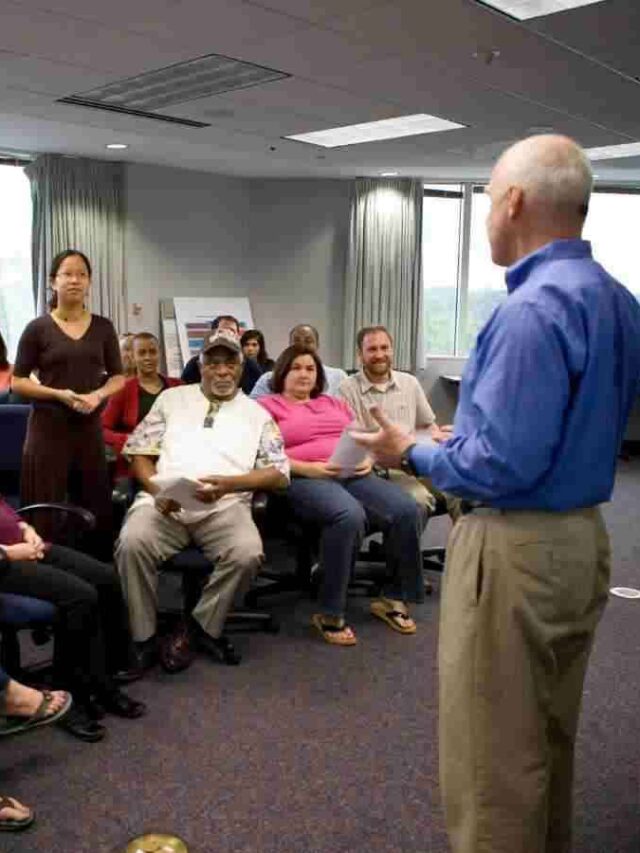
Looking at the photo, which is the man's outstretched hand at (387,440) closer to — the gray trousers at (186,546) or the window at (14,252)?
the gray trousers at (186,546)

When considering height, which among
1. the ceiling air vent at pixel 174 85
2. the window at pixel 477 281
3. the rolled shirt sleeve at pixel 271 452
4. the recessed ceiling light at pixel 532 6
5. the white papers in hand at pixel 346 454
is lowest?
the rolled shirt sleeve at pixel 271 452

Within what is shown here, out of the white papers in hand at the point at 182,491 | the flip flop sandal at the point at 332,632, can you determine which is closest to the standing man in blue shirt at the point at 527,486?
the white papers in hand at the point at 182,491

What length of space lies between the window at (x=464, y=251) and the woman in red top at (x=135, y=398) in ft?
15.4

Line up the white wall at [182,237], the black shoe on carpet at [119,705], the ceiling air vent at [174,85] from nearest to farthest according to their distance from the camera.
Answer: the black shoe on carpet at [119,705]
the ceiling air vent at [174,85]
the white wall at [182,237]

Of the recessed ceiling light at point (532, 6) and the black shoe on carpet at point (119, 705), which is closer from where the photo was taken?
the black shoe on carpet at point (119, 705)

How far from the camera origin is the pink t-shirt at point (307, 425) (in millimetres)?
3475

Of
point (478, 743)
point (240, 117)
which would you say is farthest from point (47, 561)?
point (240, 117)

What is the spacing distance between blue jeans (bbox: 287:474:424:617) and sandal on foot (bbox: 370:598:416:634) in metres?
0.04

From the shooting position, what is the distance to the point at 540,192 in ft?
4.25

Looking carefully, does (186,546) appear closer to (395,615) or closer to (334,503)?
(334,503)

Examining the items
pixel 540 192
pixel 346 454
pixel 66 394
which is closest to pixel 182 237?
pixel 66 394

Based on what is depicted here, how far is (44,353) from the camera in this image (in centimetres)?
326

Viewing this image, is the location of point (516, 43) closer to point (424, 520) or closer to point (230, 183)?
point (424, 520)

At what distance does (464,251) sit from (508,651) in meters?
7.23
